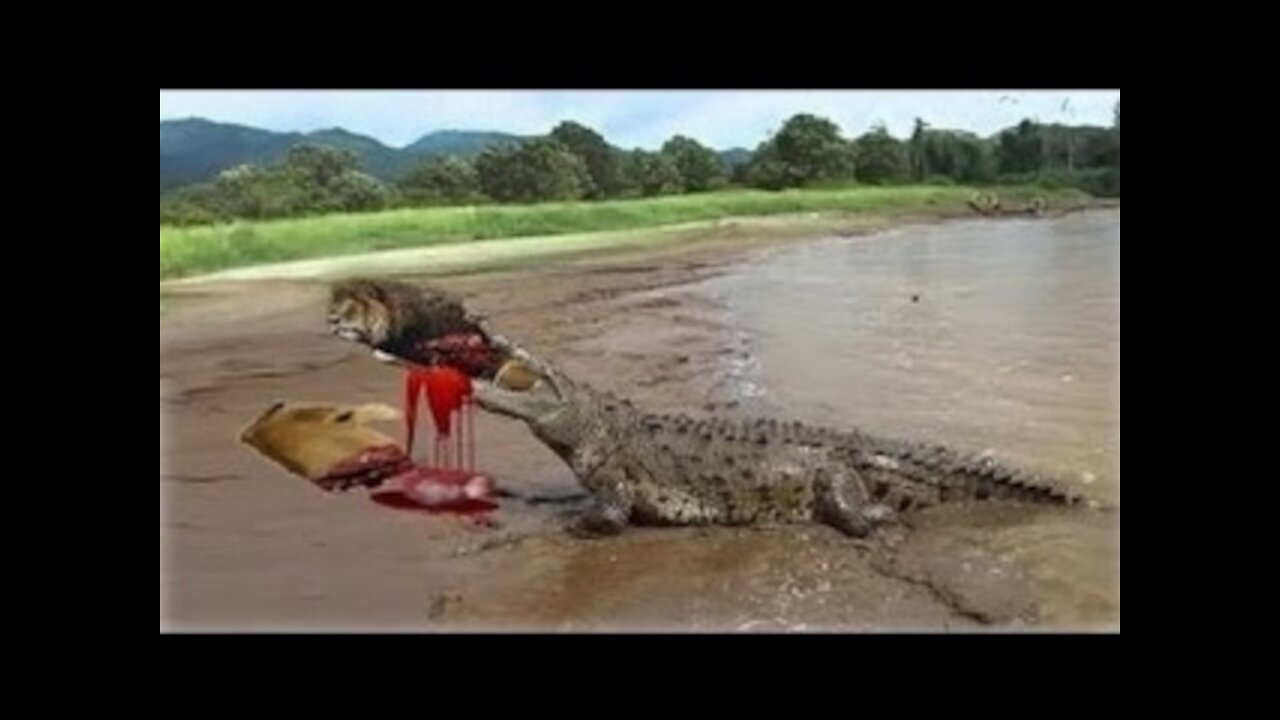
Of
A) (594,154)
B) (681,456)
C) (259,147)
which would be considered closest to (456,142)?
(594,154)

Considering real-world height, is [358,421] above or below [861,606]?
above

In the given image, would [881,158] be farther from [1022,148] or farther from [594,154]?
[594,154]

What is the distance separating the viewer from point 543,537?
3268 mm

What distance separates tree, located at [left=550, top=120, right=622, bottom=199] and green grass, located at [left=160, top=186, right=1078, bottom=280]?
0.04 m

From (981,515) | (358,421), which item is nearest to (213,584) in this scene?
(358,421)

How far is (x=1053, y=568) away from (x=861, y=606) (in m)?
0.38

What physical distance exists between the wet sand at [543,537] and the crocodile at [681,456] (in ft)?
0.11

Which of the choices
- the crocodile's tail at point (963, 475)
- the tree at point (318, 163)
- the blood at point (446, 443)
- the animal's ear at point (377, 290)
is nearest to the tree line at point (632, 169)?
the tree at point (318, 163)

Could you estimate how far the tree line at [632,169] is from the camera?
3.35 metres

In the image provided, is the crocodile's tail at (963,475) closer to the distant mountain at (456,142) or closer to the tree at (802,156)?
the tree at (802,156)

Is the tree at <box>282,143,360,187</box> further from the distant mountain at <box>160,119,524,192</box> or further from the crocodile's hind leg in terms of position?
the crocodile's hind leg

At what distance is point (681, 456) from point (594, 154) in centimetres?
62
